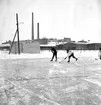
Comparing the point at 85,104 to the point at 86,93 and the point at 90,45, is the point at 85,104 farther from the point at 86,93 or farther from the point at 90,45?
the point at 90,45

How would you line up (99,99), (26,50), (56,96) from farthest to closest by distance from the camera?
(26,50) < (56,96) < (99,99)

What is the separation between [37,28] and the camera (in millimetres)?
45375

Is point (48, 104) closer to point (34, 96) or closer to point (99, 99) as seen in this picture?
point (34, 96)

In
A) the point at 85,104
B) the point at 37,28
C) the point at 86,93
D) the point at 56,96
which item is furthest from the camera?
the point at 37,28

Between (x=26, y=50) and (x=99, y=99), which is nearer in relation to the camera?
(x=99, y=99)

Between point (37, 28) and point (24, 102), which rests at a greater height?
point (37, 28)

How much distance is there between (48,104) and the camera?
8.47 feet

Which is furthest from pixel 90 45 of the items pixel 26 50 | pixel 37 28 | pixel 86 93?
pixel 86 93

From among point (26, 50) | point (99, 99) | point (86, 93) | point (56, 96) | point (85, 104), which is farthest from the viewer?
point (26, 50)

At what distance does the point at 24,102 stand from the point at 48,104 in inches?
22.8

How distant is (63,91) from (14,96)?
4.56 ft

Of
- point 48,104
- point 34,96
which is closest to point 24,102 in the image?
point 34,96

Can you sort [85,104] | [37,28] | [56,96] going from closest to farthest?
1. [85,104]
2. [56,96]
3. [37,28]

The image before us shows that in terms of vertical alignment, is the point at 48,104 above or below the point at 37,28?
below
